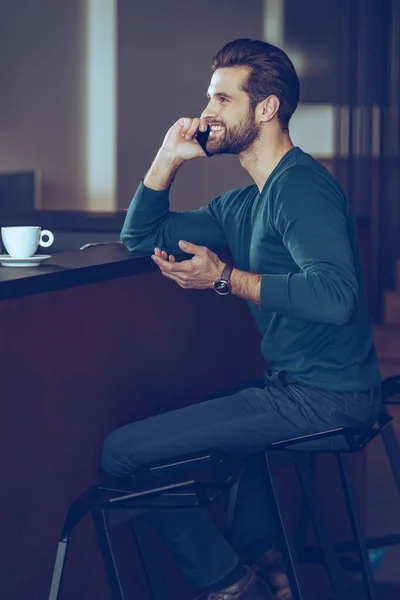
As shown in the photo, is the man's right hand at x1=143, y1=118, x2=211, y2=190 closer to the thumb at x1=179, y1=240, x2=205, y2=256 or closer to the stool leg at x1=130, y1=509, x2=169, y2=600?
the thumb at x1=179, y1=240, x2=205, y2=256

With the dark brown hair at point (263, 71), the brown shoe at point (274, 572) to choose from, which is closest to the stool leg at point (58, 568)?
the brown shoe at point (274, 572)

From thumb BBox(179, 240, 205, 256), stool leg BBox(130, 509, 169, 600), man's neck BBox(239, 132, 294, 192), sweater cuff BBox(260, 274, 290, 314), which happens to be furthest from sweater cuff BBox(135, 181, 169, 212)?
stool leg BBox(130, 509, 169, 600)

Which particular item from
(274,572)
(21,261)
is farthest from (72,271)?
(274,572)

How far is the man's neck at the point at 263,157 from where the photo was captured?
2.08 metres

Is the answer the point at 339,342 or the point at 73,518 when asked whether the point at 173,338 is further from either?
the point at 73,518

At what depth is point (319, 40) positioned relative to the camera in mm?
5305

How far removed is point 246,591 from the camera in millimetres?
1815

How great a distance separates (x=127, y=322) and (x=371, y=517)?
1682 millimetres

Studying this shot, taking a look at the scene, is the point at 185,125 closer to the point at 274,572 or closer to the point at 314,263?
the point at 314,263

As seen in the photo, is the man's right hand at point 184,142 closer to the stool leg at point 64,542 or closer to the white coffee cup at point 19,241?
the white coffee cup at point 19,241

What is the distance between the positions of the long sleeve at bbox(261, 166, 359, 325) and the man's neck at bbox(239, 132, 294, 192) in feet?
0.57

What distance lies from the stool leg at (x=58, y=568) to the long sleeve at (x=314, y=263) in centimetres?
54

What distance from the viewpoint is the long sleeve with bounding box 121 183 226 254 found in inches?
86.0

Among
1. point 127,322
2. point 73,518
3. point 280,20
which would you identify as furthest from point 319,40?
point 73,518
